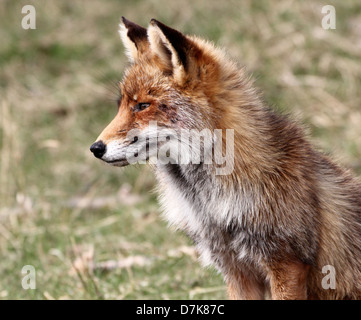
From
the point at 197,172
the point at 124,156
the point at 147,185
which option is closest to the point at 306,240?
the point at 197,172

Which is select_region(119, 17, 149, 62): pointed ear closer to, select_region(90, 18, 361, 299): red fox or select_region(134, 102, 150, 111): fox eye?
select_region(90, 18, 361, 299): red fox

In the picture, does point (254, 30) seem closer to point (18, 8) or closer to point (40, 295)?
point (18, 8)

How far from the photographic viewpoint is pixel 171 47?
14.3 feet

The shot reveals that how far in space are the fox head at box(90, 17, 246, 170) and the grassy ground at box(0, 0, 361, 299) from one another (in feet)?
5.64

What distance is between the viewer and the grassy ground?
266 inches

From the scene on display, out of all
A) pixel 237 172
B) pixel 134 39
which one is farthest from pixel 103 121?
pixel 237 172

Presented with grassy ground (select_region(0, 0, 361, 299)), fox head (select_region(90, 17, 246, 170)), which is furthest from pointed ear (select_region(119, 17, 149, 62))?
grassy ground (select_region(0, 0, 361, 299))

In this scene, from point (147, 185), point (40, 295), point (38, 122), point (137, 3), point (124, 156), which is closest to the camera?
point (124, 156)

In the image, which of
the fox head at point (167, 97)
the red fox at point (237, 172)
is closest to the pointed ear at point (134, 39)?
the red fox at point (237, 172)

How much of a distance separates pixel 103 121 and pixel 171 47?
674 cm

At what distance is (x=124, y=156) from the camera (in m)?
4.42

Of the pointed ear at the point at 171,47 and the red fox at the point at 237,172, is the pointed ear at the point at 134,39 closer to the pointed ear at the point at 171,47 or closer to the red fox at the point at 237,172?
the red fox at the point at 237,172

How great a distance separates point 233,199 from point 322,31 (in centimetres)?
740

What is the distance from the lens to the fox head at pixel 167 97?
174 inches
